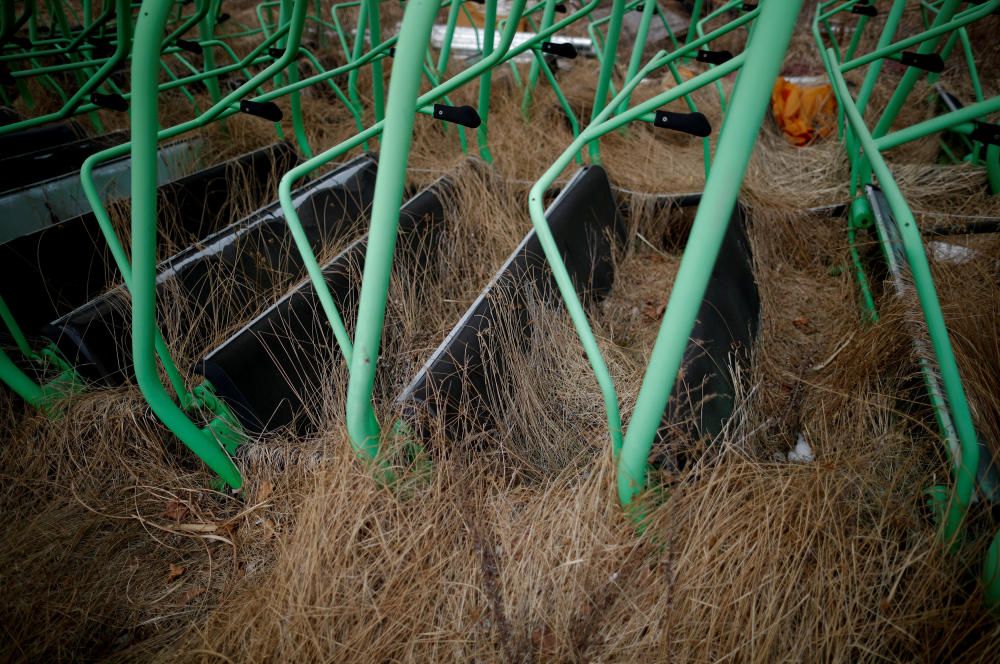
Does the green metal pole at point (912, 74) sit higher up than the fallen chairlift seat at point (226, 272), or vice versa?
the green metal pole at point (912, 74)

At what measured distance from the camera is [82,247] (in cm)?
194

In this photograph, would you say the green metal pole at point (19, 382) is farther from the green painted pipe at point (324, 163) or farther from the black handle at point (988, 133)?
the black handle at point (988, 133)

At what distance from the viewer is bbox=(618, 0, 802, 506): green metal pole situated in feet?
2.18

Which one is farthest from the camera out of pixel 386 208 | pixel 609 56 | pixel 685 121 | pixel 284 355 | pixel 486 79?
pixel 486 79

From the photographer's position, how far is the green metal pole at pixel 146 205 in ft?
2.89

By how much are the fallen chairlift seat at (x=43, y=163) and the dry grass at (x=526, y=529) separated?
135 centimetres

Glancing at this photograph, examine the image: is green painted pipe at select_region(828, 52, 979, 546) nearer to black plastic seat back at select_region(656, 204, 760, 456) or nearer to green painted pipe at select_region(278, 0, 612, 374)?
black plastic seat back at select_region(656, 204, 760, 456)

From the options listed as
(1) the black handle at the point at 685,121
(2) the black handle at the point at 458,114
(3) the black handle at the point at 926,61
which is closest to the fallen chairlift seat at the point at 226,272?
(2) the black handle at the point at 458,114

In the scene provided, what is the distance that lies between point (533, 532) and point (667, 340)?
1.61 ft

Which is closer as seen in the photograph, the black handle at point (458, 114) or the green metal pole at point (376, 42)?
the black handle at point (458, 114)

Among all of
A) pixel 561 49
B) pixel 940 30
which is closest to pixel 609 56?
pixel 561 49

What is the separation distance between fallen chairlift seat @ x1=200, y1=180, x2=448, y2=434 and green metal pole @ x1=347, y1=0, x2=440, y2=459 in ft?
1.27

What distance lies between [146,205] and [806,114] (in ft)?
14.3

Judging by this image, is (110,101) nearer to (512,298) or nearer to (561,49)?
(512,298)
